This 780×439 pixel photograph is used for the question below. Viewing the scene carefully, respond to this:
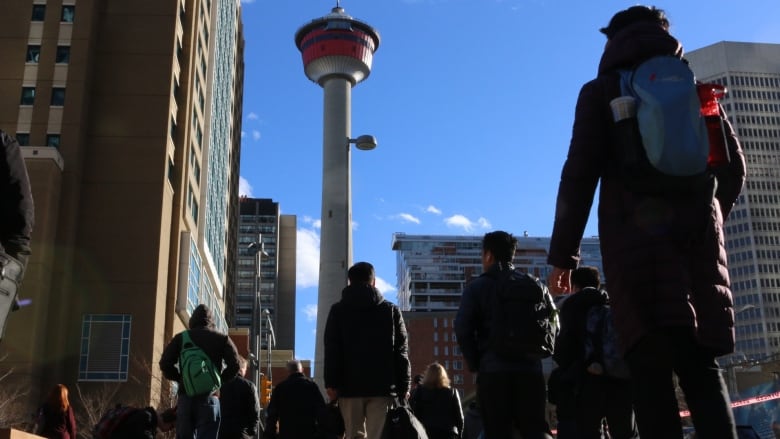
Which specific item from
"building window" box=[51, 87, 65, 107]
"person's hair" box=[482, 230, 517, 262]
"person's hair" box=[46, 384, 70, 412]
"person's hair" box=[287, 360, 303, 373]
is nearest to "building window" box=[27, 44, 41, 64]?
"building window" box=[51, 87, 65, 107]

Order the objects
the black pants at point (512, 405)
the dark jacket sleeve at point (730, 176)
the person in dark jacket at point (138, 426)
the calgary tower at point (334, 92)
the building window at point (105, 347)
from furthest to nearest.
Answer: the calgary tower at point (334, 92) → the building window at point (105, 347) → the person in dark jacket at point (138, 426) → the black pants at point (512, 405) → the dark jacket sleeve at point (730, 176)

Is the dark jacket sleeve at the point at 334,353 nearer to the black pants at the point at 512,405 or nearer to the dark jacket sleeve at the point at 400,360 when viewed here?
the dark jacket sleeve at the point at 400,360

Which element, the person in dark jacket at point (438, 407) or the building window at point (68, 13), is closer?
the person in dark jacket at point (438, 407)

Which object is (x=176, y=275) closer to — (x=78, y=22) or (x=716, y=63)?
(x=78, y=22)

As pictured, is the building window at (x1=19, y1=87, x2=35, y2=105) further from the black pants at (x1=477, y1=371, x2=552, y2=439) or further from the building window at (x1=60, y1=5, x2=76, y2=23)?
the black pants at (x1=477, y1=371, x2=552, y2=439)

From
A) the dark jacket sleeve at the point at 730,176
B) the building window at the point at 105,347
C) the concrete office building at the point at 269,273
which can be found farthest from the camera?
the concrete office building at the point at 269,273

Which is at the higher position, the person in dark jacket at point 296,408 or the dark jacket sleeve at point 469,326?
the dark jacket sleeve at point 469,326

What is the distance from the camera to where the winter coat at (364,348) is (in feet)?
22.5

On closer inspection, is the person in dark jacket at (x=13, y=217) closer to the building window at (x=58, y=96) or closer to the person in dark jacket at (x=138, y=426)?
the person in dark jacket at (x=138, y=426)

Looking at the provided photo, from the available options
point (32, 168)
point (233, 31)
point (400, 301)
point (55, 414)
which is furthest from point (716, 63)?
point (55, 414)

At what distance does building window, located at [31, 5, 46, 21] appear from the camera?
48278mm

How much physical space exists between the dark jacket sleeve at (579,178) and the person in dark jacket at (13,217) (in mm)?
2311

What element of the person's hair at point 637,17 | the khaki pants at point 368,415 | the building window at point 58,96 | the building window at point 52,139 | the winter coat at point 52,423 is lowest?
the winter coat at point 52,423

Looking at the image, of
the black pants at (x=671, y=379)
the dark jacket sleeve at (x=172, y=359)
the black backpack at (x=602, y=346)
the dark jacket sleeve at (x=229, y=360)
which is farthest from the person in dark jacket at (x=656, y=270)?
the dark jacket sleeve at (x=172, y=359)
